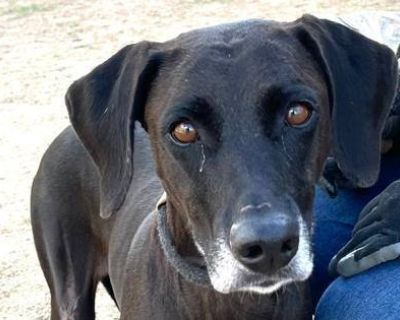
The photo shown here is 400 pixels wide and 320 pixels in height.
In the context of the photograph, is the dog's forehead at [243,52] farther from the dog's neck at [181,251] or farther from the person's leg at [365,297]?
the person's leg at [365,297]

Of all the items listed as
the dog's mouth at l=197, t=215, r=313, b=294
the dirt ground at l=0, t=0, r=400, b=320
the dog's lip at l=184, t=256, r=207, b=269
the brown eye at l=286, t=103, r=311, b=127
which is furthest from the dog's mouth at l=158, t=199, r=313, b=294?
the dirt ground at l=0, t=0, r=400, b=320

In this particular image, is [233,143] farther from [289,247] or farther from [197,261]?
[197,261]

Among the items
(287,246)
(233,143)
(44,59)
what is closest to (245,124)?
(233,143)

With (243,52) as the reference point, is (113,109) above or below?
below

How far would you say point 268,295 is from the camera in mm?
3023

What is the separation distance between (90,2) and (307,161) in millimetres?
11500

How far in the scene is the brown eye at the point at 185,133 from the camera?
8.92ft

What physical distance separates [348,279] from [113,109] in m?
1.03

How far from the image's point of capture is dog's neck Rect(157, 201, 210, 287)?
2992 millimetres

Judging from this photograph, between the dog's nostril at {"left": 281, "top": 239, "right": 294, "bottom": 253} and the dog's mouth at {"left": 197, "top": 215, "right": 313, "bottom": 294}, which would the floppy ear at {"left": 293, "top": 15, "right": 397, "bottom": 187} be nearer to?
the dog's mouth at {"left": 197, "top": 215, "right": 313, "bottom": 294}

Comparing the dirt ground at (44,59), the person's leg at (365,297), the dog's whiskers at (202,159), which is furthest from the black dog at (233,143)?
the dirt ground at (44,59)

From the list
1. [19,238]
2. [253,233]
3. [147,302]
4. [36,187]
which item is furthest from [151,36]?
[253,233]

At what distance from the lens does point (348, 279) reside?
3.23m

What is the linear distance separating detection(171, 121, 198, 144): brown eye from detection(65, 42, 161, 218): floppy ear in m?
0.26
